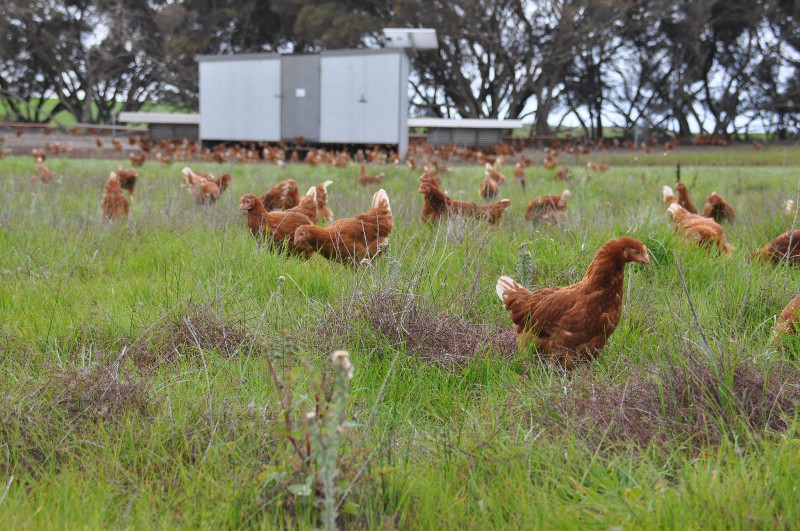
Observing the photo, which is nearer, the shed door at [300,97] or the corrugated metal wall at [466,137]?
the shed door at [300,97]

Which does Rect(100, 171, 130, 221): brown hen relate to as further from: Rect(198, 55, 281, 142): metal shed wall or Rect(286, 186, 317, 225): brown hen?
Rect(198, 55, 281, 142): metal shed wall

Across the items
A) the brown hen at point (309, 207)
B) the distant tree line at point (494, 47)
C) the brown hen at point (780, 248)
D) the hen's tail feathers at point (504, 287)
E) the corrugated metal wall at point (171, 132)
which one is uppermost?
the distant tree line at point (494, 47)

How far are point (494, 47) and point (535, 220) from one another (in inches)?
944

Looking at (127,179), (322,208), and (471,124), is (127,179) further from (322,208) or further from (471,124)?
(471,124)

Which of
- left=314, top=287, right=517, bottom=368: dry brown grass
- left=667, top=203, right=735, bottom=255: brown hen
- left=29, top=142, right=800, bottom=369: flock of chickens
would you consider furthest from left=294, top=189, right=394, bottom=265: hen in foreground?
left=667, top=203, right=735, bottom=255: brown hen

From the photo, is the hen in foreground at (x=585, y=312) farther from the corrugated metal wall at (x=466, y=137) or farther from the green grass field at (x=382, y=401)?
the corrugated metal wall at (x=466, y=137)

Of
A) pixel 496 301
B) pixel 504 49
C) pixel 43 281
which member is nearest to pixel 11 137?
pixel 504 49

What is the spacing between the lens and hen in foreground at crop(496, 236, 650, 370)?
3.12 meters

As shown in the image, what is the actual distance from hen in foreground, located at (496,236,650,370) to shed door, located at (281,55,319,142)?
18.4 meters

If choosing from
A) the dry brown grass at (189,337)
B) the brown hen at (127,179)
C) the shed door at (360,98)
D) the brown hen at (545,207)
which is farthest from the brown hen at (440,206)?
the shed door at (360,98)

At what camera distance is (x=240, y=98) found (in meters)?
21.9

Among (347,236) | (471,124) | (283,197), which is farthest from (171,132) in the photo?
(347,236)

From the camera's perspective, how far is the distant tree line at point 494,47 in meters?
27.2

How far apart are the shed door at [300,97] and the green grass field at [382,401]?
16.9 m
